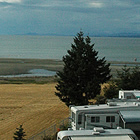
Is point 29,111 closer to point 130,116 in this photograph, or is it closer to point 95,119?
point 95,119

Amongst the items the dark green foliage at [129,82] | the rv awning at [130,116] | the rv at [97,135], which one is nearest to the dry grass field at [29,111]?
the dark green foliage at [129,82]

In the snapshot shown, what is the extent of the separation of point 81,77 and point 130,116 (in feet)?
35.1

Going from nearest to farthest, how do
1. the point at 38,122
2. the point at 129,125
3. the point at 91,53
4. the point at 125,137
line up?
the point at 125,137 < the point at 129,125 < the point at 38,122 < the point at 91,53

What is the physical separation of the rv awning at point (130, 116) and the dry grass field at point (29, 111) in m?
7.49

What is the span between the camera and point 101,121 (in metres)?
15.5

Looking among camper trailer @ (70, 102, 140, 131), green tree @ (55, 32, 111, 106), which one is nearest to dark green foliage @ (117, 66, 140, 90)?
green tree @ (55, 32, 111, 106)

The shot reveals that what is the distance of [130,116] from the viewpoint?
48.8 ft

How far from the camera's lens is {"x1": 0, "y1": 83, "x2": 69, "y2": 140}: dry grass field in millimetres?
22578

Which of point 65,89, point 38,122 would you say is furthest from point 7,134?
point 65,89

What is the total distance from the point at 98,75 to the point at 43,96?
12063 mm

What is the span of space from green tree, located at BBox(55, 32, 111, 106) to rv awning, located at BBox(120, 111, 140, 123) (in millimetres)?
8965

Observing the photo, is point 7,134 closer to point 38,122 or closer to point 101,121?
point 38,122

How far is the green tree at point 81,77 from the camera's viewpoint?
973 inches

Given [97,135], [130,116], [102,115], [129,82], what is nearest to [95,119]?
[102,115]
